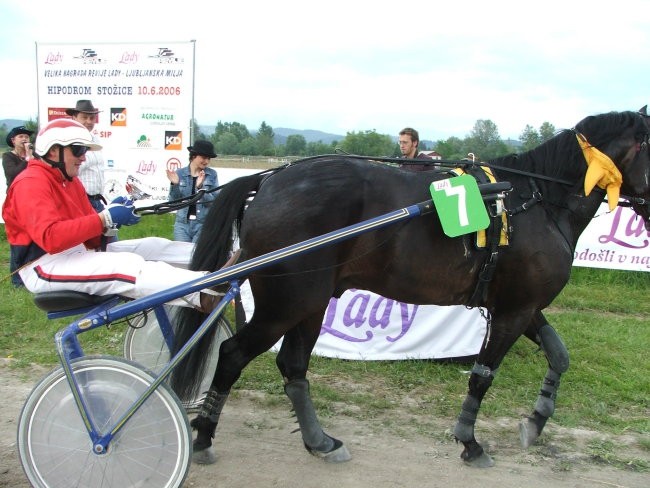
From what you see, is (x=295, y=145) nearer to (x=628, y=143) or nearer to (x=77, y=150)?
(x=628, y=143)

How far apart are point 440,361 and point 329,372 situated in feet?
2.95

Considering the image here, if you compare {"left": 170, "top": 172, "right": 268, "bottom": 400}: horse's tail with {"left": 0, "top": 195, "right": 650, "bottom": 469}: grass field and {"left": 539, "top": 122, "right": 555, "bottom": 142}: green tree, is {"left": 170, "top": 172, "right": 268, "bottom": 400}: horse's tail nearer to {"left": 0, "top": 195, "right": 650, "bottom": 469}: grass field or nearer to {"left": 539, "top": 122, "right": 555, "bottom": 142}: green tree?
{"left": 0, "top": 195, "right": 650, "bottom": 469}: grass field

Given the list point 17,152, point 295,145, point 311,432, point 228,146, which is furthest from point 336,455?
point 228,146

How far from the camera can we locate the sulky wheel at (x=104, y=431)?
254cm

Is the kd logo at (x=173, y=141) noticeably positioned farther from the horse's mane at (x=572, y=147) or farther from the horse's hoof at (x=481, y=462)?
the horse's hoof at (x=481, y=462)

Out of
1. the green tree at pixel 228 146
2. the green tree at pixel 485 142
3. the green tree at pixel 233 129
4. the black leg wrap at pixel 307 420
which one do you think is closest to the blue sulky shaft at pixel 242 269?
the black leg wrap at pixel 307 420

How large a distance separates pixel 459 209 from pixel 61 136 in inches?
74.1

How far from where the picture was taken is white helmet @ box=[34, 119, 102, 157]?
8.84ft

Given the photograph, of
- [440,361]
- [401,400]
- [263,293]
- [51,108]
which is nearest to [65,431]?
[263,293]

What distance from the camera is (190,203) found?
348 cm

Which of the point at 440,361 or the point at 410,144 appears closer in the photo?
the point at 440,361

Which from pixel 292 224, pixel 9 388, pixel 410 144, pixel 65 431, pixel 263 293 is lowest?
pixel 9 388

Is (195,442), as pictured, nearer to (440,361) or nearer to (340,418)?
(340,418)

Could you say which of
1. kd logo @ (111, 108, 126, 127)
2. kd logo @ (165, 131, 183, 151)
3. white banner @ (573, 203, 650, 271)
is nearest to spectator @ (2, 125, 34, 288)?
kd logo @ (165, 131, 183, 151)
